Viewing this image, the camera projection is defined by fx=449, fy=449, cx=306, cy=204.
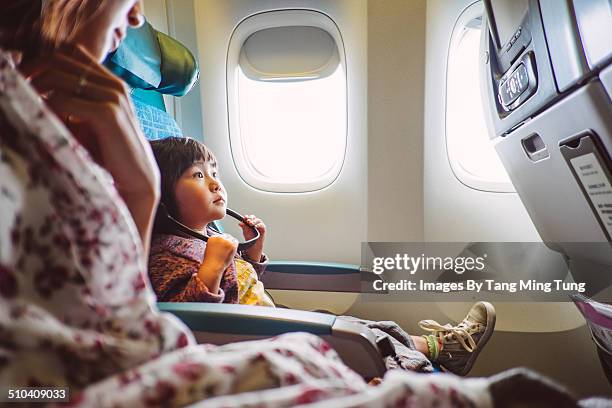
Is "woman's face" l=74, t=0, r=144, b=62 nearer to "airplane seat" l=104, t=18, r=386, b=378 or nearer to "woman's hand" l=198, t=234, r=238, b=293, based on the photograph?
"airplane seat" l=104, t=18, r=386, b=378

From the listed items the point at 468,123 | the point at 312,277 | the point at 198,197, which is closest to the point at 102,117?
the point at 198,197

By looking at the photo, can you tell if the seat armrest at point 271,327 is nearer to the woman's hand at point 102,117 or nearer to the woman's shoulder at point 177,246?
the woman's shoulder at point 177,246

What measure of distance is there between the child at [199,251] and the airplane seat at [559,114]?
549 mm

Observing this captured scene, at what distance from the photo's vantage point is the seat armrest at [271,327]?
743 mm

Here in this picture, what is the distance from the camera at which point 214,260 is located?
0.85m

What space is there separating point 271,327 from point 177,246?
0.96 ft

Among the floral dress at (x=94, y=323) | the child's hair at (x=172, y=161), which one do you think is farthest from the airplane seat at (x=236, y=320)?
the floral dress at (x=94, y=323)

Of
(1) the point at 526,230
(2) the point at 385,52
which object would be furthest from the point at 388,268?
(2) the point at 385,52

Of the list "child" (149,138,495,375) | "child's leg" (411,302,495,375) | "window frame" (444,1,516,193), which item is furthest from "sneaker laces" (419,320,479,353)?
"window frame" (444,1,516,193)

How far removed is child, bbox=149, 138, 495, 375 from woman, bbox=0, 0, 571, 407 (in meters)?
0.45

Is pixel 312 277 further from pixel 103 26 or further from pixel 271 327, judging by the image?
pixel 103 26

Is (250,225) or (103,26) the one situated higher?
(103,26)

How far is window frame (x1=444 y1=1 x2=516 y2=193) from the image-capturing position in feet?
5.65

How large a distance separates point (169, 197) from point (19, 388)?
2.15 feet
